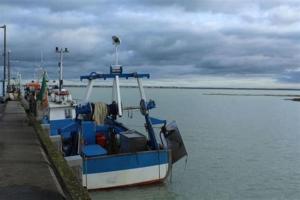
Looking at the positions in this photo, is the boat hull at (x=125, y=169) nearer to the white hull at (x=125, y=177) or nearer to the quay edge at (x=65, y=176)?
the white hull at (x=125, y=177)

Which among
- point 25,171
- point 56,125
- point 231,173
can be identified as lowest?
point 231,173

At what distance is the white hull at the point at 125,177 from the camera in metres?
16.9

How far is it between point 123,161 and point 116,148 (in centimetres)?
293

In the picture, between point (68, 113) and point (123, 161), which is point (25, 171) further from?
point (68, 113)

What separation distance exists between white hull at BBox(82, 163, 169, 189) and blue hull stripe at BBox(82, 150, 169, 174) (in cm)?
16

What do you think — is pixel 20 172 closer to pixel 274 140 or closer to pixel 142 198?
pixel 142 198

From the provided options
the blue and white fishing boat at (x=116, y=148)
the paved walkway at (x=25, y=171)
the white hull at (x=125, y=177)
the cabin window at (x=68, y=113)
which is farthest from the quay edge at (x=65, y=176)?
the cabin window at (x=68, y=113)

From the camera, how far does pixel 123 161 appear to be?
17.0m

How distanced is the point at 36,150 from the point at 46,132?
452 centimetres

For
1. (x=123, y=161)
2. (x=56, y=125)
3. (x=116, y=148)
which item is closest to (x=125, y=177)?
(x=123, y=161)

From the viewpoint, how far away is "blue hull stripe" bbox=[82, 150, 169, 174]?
16.8 m

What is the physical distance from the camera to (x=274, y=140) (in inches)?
1515

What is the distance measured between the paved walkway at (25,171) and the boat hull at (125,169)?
2.14 m

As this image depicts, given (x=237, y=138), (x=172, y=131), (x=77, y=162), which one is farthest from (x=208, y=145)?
(x=77, y=162)
